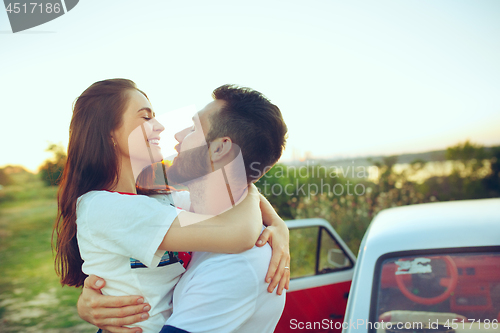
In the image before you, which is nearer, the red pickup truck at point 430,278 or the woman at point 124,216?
the woman at point 124,216

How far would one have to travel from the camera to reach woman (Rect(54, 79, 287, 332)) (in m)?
1.44

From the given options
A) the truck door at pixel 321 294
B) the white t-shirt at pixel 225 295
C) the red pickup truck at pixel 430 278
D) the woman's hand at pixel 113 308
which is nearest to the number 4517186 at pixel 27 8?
the woman's hand at pixel 113 308

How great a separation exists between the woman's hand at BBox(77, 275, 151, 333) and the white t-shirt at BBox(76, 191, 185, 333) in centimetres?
4

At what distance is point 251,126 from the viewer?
1.71 meters

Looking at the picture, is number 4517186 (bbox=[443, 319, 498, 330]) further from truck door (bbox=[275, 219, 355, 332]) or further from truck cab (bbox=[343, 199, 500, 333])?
truck door (bbox=[275, 219, 355, 332])

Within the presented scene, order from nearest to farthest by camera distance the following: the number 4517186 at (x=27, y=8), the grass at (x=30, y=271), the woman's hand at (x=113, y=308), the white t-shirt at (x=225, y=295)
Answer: the white t-shirt at (x=225, y=295)
the woman's hand at (x=113, y=308)
the number 4517186 at (x=27, y=8)
the grass at (x=30, y=271)

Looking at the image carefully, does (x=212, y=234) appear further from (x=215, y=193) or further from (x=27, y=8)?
(x=27, y=8)

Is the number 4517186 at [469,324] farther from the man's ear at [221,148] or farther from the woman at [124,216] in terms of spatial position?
the man's ear at [221,148]

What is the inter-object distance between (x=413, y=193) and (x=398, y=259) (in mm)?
5308

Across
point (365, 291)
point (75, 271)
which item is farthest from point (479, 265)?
point (75, 271)

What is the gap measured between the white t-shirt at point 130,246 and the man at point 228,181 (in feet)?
0.39

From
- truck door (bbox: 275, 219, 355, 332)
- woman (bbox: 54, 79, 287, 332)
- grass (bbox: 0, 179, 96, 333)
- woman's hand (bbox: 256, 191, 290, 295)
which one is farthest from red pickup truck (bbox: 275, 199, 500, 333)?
grass (bbox: 0, 179, 96, 333)

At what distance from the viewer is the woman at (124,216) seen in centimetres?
144

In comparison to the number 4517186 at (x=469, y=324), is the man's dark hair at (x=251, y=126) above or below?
above
